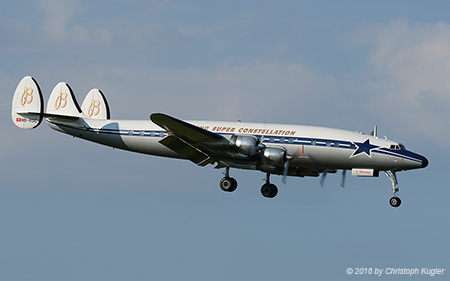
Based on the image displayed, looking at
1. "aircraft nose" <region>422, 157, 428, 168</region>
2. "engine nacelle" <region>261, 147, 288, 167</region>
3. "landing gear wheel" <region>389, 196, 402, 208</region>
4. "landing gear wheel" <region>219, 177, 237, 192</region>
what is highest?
"aircraft nose" <region>422, 157, 428, 168</region>

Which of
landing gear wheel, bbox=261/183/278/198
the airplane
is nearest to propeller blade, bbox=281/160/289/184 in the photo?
the airplane

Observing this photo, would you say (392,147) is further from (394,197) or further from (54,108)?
(54,108)

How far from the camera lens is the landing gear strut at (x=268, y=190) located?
4072cm

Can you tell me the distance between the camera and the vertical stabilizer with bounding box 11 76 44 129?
44.2 m

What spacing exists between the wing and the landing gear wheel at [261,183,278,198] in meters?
3.32

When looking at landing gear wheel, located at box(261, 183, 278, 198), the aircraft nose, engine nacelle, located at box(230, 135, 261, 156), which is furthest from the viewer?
landing gear wheel, located at box(261, 183, 278, 198)

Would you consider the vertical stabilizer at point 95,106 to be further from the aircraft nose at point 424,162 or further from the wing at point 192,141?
the aircraft nose at point 424,162

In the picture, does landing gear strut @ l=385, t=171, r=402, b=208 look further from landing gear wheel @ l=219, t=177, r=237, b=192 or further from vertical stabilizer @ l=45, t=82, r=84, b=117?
vertical stabilizer @ l=45, t=82, r=84, b=117

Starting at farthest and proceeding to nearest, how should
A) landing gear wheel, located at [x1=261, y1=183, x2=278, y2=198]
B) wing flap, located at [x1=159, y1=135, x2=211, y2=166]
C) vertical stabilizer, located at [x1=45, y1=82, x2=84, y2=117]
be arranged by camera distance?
vertical stabilizer, located at [x1=45, y1=82, x2=84, y2=117], landing gear wheel, located at [x1=261, y1=183, x2=278, y2=198], wing flap, located at [x1=159, y1=135, x2=211, y2=166]

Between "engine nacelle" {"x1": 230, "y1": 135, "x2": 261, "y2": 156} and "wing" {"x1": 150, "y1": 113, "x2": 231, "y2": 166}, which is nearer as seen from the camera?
"wing" {"x1": 150, "y1": 113, "x2": 231, "y2": 166}

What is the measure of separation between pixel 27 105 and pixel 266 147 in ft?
49.9

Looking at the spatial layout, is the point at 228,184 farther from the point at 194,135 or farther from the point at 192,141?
the point at 194,135

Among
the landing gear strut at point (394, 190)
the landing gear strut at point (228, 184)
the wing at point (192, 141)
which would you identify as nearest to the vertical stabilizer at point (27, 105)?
the wing at point (192, 141)

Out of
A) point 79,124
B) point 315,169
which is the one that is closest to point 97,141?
point 79,124
